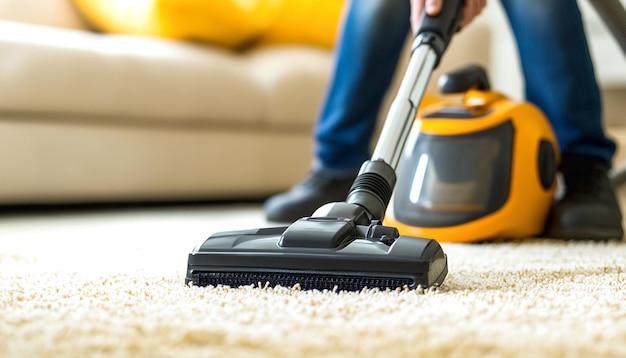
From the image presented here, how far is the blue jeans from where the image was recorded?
116 centimetres

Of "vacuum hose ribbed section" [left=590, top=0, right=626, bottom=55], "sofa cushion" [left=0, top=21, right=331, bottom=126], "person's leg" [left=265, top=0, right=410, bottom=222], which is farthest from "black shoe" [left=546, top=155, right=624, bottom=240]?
"sofa cushion" [left=0, top=21, right=331, bottom=126]

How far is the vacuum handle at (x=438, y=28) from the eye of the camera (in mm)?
884

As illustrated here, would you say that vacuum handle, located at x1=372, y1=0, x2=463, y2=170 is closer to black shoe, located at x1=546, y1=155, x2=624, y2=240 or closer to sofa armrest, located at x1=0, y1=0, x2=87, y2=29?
black shoe, located at x1=546, y1=155, x2=624, y2=240

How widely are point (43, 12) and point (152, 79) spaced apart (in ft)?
1.63

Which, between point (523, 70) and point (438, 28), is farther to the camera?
point (523, 70)

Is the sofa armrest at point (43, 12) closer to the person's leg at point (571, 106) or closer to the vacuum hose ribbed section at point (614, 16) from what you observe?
the person's leg at point (571, 106)

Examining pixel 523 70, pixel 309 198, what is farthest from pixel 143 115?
pixel 523 70

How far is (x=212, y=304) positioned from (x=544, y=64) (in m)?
0.77

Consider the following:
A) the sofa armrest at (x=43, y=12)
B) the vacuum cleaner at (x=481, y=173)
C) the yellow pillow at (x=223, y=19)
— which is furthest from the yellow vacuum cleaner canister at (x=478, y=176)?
the sofa armrest at (x=43, y=12)

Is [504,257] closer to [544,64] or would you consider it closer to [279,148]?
[544,64]

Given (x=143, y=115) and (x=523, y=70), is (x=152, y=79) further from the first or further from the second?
(x=523, y=70)

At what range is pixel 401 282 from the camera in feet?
2.02

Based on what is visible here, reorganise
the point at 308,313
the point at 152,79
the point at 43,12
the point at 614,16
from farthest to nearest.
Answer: the point at 43,12 → the point at 152,79 → the point at 614,16 → the point at 308,313

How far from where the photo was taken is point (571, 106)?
3.90 ft
